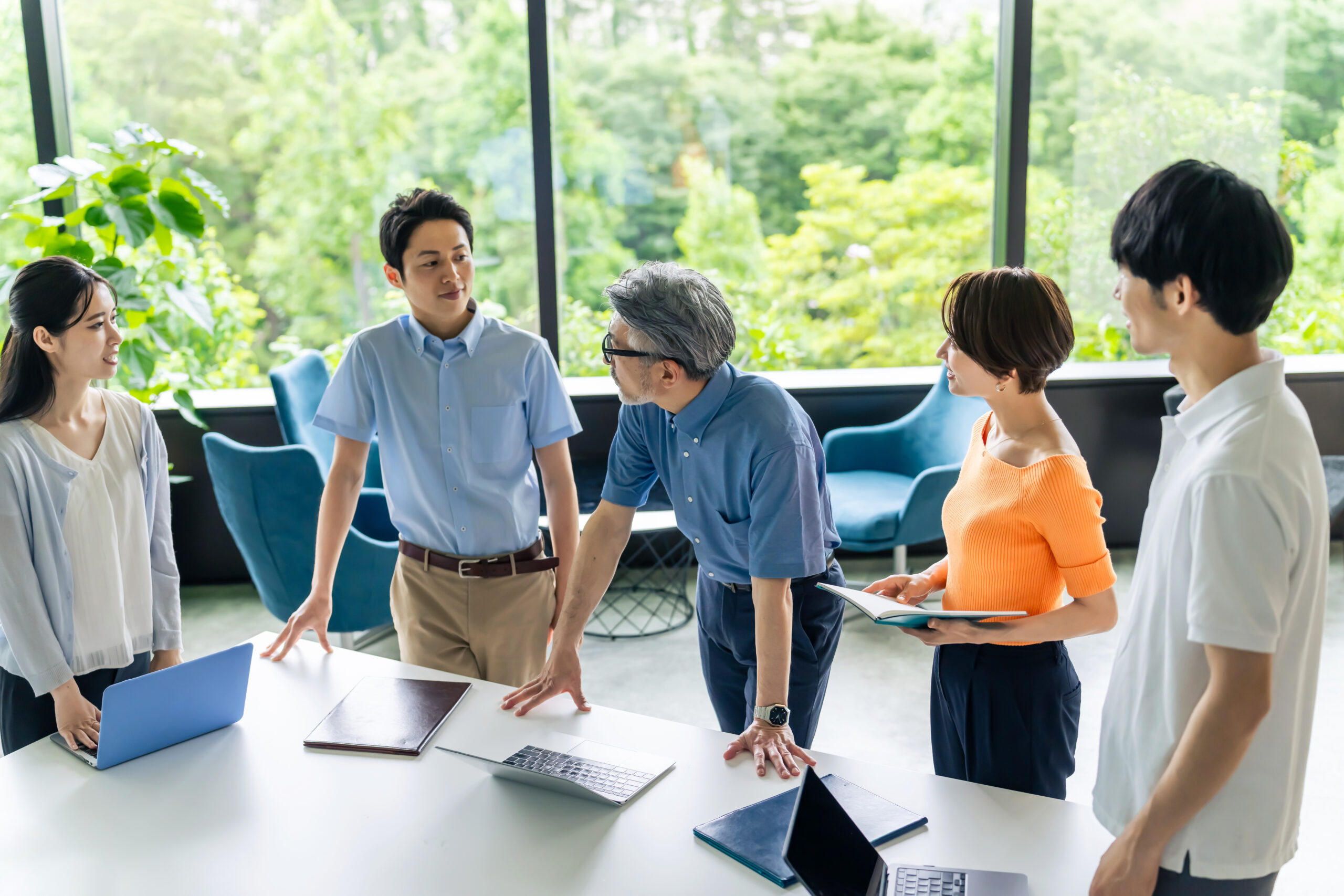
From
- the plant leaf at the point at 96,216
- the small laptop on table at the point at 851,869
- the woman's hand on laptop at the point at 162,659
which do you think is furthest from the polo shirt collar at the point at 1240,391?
the plant leaf at the point at 96,216

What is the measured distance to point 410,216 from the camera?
219 cm

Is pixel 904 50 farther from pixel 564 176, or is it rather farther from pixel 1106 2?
pixel 564 176

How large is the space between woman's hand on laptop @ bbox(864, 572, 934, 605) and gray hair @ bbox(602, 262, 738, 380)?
0.53 meters

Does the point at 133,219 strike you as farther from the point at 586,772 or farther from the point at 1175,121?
the point at 1175,121

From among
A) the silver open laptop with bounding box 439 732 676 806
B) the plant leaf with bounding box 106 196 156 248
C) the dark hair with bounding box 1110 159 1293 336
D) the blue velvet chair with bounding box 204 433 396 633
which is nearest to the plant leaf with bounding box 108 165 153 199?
the plant leaf with bounding box 106 196 156 248

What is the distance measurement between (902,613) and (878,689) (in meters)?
2.16

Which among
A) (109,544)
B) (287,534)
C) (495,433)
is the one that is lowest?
(287,534)

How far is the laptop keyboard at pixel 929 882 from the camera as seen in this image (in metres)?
1.23

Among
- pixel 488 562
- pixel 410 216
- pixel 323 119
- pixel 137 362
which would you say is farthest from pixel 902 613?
pixel 323 119

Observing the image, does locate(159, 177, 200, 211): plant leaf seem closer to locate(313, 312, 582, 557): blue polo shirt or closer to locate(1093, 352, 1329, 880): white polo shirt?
locate(313, 312, 582, 557): blue polo shirt

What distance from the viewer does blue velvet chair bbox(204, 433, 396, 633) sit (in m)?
3.16

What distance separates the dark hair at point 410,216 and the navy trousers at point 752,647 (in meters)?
0.97

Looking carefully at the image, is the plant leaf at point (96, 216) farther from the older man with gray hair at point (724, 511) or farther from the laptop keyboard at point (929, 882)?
the laptop keyboard at point (929, 882)

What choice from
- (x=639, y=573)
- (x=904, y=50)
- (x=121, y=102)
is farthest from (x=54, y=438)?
(x=904, y=50)
